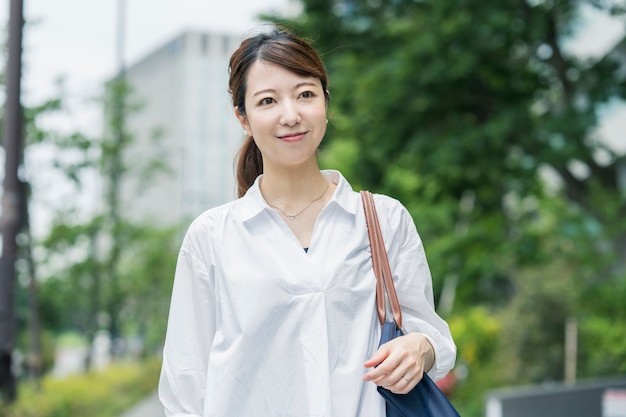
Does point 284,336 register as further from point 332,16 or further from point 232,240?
point 332,16

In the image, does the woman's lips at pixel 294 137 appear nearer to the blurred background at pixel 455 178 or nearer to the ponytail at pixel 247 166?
the ponytail at pixel 247 166

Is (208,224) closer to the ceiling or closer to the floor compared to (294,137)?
closer to the floor

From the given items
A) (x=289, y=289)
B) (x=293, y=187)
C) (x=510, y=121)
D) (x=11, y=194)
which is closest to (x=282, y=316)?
(x=289, y=289)

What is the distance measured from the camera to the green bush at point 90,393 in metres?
10.8

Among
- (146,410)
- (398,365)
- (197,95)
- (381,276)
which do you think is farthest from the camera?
(197,95)

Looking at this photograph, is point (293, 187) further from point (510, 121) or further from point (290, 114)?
point (510, 121)

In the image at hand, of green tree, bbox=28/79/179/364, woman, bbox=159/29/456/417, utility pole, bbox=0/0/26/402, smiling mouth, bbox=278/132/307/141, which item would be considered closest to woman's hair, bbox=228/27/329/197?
woman, bbox=159/29/456/417

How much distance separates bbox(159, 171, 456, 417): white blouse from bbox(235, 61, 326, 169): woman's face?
0.41 ft

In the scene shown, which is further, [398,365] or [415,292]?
[415,292]

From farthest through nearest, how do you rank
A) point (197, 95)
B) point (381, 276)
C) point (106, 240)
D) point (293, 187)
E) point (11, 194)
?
1. point (197, 95)
2. point (106, 240)
3. point (11, 194)
4. point (293, 187)
5. point (381, 276)

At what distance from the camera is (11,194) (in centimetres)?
754

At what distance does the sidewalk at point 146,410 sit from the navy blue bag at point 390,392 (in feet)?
39.0

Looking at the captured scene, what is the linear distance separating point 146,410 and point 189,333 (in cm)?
1318

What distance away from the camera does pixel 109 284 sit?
16625 millimetres
